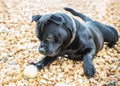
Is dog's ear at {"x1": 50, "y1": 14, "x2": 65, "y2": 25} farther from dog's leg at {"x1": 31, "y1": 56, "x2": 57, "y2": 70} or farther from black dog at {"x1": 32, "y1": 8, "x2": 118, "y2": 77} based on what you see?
dog's leg at {"x1": 31, "y1": 56, "x2": 57, "y2": 70}

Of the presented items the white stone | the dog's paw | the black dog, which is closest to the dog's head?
the black dog

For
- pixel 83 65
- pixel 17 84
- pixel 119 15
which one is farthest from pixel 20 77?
pixel 119 15

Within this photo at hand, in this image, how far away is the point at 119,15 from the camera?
6.04 m

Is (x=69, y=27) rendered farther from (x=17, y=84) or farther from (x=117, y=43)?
(x=117, y=43)

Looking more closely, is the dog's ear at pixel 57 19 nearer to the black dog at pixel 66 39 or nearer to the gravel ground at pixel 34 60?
the black dog at pixel 66 39

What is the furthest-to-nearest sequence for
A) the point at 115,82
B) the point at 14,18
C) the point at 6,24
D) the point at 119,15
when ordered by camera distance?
the point at 119,15
the point at 14,18
the point at 6,24
the point at 115,82

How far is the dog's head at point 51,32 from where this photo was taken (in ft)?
10.3

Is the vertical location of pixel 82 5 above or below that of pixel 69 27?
below

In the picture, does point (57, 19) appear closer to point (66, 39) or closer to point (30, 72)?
point (66, 39)

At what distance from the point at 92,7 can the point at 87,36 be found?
3.06m

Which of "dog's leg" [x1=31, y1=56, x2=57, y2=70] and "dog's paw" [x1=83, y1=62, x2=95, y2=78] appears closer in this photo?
"dog's paw" [x1=83, y1=62, x2=95, y2=78]

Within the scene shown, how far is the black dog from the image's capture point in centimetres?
315

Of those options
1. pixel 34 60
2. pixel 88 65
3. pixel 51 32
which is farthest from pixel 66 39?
pixel 34 60

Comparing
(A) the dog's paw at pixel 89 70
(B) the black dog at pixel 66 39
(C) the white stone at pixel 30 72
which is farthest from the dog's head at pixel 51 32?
(A) the dog's paw at pixel 89 70
